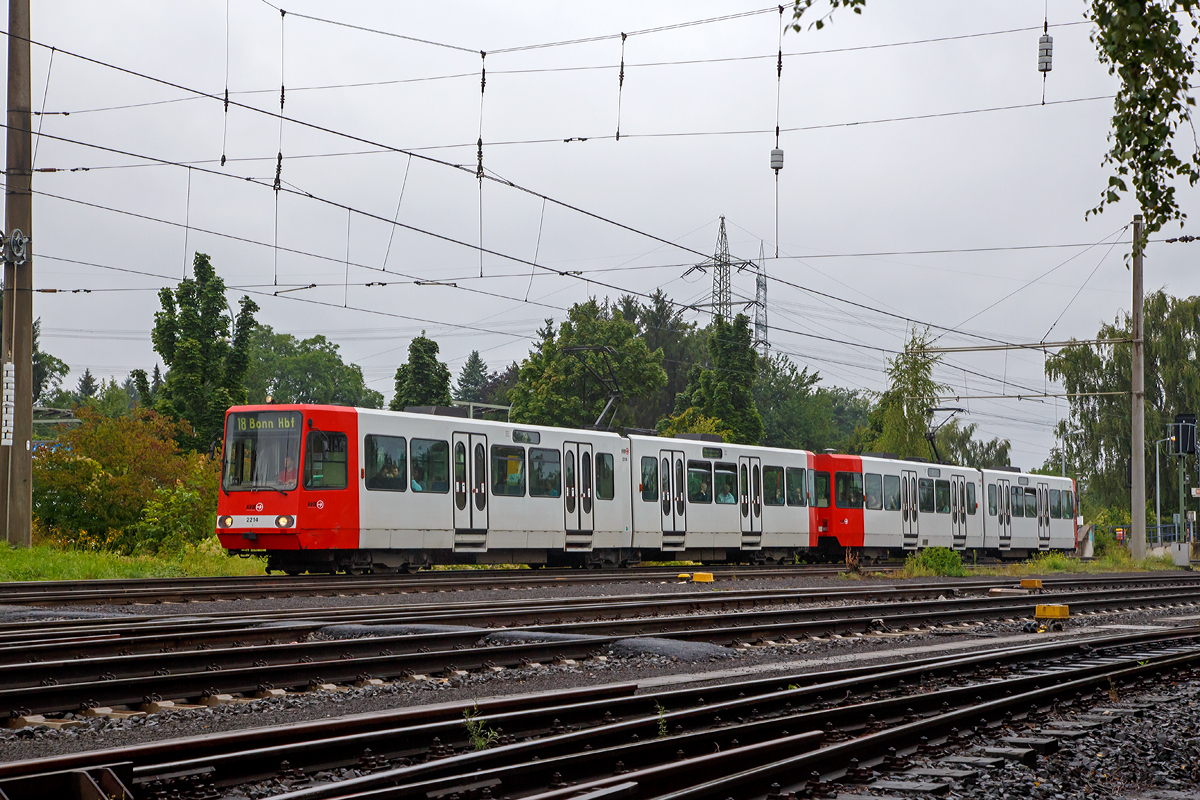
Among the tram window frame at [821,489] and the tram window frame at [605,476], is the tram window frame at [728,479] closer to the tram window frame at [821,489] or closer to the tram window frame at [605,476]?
the tram window frame at [605,476]

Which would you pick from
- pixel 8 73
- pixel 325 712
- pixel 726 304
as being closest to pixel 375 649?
pixel 325 712

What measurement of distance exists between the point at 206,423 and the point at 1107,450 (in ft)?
125

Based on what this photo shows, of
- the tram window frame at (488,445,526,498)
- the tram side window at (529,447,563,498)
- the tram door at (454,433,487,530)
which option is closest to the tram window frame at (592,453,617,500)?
the tram side window at (529,447,563,498)

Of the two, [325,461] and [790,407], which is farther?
[790,407]

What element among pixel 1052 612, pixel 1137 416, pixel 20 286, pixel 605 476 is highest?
pixel 20 286

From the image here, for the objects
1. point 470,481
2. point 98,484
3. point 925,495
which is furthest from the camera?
point 925,495

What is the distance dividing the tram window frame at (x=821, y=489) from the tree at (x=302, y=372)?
72.4 metres

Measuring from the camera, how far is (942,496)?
36.5 metres

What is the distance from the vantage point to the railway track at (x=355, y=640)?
829 cm

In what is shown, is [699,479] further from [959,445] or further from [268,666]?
[959,445]

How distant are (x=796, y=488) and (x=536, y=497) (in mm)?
9641

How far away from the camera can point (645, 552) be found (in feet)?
92.6

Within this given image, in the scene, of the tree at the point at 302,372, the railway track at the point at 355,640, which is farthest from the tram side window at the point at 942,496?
the tree at the point at 302,372

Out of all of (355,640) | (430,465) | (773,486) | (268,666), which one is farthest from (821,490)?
(268,666)
